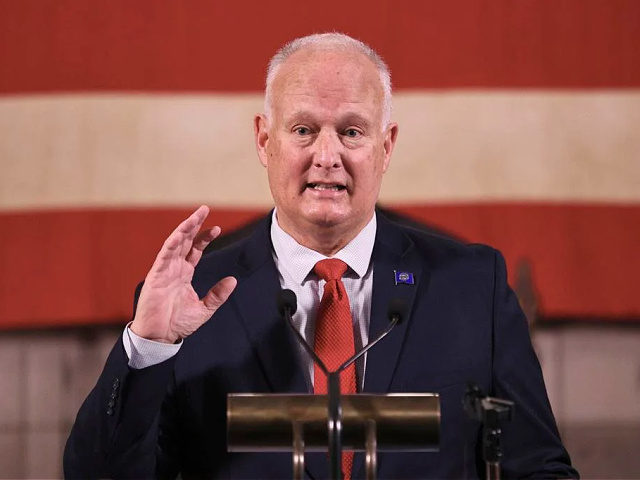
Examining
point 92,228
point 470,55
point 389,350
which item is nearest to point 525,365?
point 389,350

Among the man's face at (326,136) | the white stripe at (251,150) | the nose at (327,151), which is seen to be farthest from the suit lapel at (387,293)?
the white stripe at (251,150)

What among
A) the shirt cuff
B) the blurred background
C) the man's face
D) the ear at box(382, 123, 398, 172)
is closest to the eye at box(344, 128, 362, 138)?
the man's face

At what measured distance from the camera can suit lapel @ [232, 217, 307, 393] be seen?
63.6 inches

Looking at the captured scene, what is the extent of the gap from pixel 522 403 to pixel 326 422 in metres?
0.55

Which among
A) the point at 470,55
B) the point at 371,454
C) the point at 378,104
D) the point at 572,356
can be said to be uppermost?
the point at 470,55

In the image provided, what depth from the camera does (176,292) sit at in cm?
148

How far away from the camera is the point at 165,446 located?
5.35 feet

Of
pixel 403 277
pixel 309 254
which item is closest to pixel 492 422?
pixel 403 277

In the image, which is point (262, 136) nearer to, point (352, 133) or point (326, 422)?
point (352, 133)

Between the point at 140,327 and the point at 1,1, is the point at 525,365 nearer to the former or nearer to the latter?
the point at 140,327

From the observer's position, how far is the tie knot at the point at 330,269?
169 centimetres

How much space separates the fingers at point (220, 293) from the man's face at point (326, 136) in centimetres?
25

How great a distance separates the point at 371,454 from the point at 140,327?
1.58 ft

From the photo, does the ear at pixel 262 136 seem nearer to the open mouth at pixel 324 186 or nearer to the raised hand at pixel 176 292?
the open mouth at pixel 324 186
